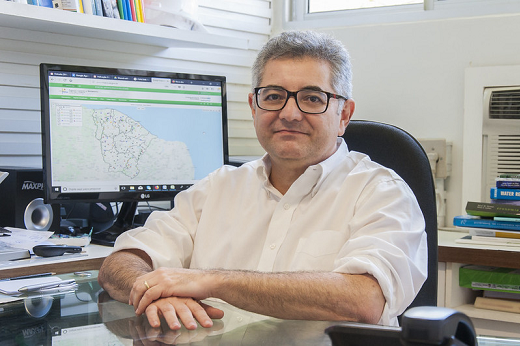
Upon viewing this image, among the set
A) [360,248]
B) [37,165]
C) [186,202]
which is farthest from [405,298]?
[37,165]

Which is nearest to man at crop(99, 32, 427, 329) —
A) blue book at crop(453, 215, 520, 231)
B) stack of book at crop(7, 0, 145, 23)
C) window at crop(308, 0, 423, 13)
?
blue book at crop(453, 215, 520, 231)

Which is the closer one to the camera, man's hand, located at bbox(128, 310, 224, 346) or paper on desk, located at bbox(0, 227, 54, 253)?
man's hand, located at bbox(128, 310, 224, 346)

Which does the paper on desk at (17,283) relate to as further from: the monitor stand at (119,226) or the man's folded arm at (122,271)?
the monitor stand at (119,226)

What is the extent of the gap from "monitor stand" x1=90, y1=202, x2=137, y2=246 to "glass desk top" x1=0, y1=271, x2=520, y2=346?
2.38 ft

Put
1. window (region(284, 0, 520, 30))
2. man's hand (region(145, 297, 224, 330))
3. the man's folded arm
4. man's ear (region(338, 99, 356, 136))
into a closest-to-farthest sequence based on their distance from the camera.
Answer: man's hand (region(145, 297, 224, 330))
the man's folded arm
man's ear (region(338, 99, 356, 136))
window (region(284, 0, 520, 30))

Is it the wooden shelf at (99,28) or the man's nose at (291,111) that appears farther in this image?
the wooden shelf at (99,28)

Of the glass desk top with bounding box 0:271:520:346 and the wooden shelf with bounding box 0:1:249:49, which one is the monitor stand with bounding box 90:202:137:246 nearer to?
the wooden shelf with bounding box 0:1:249:49

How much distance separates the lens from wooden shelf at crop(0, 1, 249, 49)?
72.3 inches

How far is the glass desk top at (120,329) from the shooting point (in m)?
0.84

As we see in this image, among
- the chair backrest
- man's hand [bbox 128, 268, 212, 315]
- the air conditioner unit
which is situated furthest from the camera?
the air conditioner unit

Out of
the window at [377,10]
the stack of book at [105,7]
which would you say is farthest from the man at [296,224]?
the window at [377,10]

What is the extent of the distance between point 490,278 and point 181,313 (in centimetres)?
113

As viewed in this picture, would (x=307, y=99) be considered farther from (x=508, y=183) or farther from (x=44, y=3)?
(x=44, y=3)

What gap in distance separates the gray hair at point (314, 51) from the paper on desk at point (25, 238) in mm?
785
